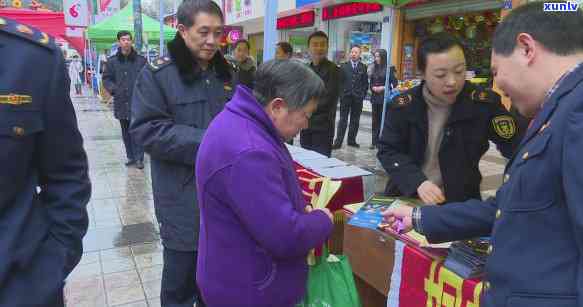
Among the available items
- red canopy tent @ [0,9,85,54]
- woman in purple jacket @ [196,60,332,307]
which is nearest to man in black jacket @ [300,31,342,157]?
woman in purple jacket @ [196,60,332,307]

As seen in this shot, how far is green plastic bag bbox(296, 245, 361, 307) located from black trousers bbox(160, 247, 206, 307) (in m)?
0.68

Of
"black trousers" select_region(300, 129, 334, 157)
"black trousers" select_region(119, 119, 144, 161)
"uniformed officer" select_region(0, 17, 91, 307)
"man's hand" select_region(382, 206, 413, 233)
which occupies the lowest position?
"black trousers" select_region(119, 119, 144, 161)

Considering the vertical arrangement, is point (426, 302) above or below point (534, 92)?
below

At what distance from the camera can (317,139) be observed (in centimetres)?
475

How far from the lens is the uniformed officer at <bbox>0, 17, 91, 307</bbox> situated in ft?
3.46

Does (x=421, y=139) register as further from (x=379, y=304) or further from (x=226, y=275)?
(x=226, y=275)

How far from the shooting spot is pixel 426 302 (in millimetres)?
1710

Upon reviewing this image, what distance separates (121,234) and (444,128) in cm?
306

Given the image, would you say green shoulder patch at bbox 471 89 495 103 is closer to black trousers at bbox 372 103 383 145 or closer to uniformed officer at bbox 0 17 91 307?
uniformed officer at bbox 0 17 91 307

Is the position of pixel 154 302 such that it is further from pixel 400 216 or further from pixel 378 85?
pixel 378 85

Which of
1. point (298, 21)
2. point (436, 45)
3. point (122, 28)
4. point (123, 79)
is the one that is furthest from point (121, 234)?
point (298, 21)

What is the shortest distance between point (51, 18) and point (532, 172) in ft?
33.5

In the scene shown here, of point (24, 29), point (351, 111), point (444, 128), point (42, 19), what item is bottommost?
point (351, 111)

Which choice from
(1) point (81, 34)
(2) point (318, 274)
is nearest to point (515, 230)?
(2) point (318, 274)
